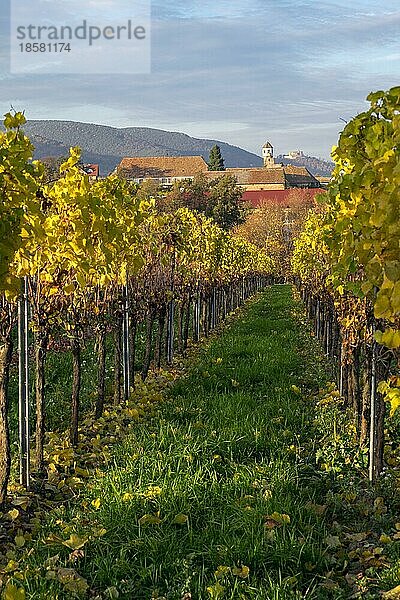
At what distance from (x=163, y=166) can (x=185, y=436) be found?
9299 centimetres

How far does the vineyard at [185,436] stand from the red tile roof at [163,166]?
88.0m

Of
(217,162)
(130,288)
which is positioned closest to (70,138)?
(217,162)

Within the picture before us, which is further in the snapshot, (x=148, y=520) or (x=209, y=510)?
(x=209, y=510)

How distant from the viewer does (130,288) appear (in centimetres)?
907

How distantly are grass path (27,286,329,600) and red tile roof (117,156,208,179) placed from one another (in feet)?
294

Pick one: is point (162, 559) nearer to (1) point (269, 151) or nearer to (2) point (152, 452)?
(2) point (152, 452)

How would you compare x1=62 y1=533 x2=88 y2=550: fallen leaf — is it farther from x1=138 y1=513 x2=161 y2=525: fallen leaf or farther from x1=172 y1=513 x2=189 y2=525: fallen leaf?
x1=172 y1=513 x2=189 y2=525: fallen leaf

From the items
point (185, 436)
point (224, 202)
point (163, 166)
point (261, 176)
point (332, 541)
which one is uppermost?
point (163, 166)

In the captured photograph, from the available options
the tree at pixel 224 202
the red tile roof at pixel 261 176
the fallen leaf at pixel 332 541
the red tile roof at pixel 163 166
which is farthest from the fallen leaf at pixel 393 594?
the red tile roof at pixel 261 176

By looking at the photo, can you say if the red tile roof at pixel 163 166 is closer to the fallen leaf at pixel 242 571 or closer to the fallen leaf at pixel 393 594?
the fallen leaf at pixel 242 571

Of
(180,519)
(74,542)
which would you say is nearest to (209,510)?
(180,519)

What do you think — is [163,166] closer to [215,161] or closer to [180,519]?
[215,161]

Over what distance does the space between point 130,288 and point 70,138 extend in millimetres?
128026

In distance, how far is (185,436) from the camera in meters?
5.95
